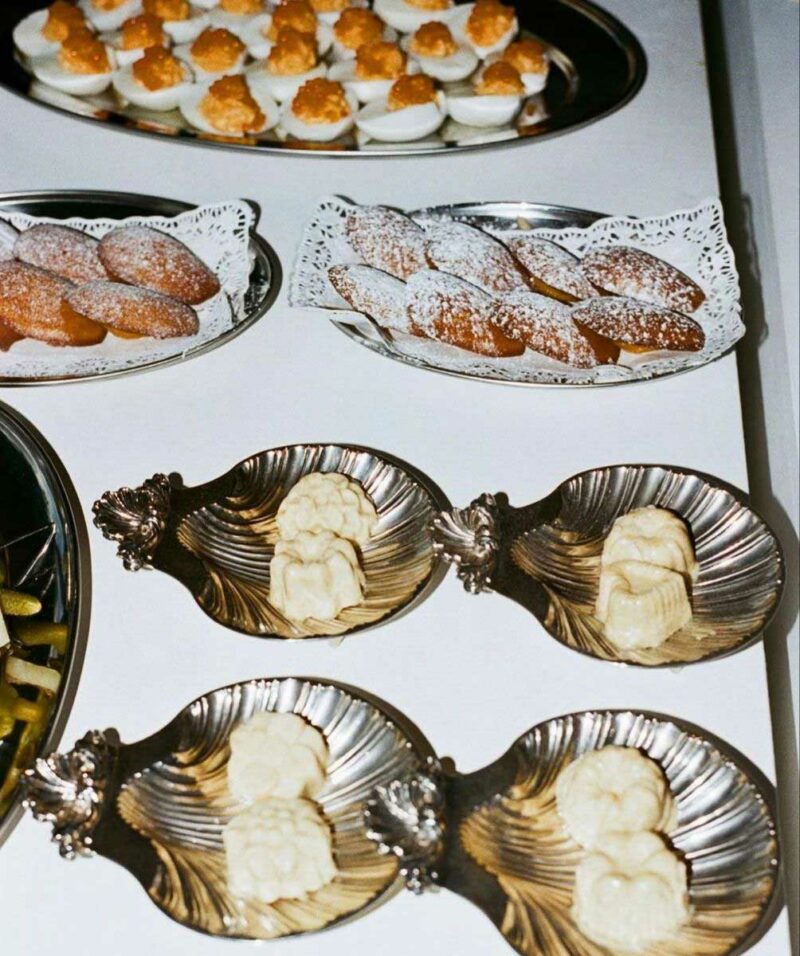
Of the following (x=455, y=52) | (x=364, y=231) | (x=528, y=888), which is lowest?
(x=528, y=888)

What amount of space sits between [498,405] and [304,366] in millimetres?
218

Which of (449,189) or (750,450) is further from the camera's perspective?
(449,189)

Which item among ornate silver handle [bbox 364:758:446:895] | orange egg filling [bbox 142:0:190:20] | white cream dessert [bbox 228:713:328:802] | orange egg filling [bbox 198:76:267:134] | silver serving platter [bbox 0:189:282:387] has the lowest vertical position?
ornate silver handle [bbox 364:758:446:895]

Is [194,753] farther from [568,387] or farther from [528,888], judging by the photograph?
[568,387]

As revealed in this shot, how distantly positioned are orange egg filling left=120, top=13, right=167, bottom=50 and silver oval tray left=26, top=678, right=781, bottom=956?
113 centimetres

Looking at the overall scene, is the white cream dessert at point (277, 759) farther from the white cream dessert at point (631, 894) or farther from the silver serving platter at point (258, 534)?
the white cream dessert at point (631, 894)

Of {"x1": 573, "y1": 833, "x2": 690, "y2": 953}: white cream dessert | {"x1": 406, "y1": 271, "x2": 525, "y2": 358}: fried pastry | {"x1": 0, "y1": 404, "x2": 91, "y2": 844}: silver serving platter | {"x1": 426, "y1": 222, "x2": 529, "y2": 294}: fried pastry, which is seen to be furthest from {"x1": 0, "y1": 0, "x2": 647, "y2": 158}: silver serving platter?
{"x1": 573, "y1": 833, "x2": 690, "y2": 953}: white cream dessert

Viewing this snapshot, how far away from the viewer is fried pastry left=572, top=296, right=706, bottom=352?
1.15 metres

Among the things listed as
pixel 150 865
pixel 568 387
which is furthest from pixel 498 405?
pixel 150 865

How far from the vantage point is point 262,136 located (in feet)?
5.00

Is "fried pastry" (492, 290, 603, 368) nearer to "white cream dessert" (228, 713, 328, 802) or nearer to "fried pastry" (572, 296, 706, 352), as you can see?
"fried pastry" (572, 296, 706, 352)

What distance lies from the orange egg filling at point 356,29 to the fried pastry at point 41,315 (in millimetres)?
668

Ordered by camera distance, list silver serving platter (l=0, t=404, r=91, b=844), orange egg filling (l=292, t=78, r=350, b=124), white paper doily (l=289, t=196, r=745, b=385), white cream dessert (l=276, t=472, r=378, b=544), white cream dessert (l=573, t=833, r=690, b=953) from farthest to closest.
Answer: orange egg filling (l=292, t=78, r=350, b=124), white paper doily (l=289, t=196, r=745, b=385), white cream dessert (l=276, t=472, r=378, b=544), silver serving platter (l=0, t=404, r=91, b=844), white cream dessert (l=573, t=833, r=690, b=953)

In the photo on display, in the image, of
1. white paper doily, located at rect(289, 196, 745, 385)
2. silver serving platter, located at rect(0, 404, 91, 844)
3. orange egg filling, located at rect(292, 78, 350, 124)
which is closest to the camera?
silver serving platter, located at rect(0, 404, 91, 844)
